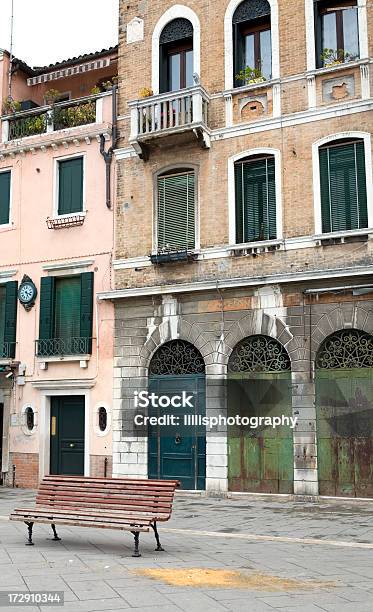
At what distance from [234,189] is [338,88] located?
3262 millimetres

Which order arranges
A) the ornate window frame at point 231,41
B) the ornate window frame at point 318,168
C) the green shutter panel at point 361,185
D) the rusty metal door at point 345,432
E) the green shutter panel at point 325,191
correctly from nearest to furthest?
the rusty metal door at point 345,432
the ornate window frame at point 318,168
the green shutter panel at point 361,185
the green shutter panel at point 325,191
the ornate window frame at point 231,41

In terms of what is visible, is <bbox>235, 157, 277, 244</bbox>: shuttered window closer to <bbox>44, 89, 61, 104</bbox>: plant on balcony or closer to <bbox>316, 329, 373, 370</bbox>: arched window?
<bbox>316, 329, 373, 370</bbox>: arched window

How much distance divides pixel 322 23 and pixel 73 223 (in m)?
8.02

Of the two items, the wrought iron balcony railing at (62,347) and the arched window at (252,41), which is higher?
the arched window at (252,41)

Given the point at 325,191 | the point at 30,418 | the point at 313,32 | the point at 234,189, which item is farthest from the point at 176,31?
the point at 30,418

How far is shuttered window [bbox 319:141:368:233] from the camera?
1548 cm

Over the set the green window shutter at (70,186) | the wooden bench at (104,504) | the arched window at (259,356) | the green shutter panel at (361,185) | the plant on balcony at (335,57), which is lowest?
the wooden bench at (104,504)

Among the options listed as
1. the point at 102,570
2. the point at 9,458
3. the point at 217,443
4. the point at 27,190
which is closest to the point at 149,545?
the point at 102,570

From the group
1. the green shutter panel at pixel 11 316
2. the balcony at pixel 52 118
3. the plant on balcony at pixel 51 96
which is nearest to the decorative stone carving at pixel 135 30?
the balcony at pixel 52 118

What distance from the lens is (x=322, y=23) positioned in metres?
16.6

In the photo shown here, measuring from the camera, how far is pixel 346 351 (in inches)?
602

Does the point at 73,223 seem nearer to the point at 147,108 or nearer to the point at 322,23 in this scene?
the point at 147,108

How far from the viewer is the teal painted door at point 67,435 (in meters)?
18.4

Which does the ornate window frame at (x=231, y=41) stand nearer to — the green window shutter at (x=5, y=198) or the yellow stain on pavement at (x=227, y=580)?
the green window shutter at (x=5, y=198)
